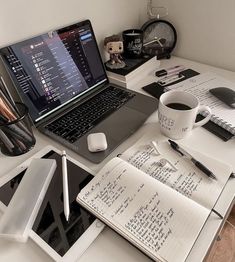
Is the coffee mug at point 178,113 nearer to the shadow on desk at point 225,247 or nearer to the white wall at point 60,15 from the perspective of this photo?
the white wall at point 60,15

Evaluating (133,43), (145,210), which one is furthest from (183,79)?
(145,210)

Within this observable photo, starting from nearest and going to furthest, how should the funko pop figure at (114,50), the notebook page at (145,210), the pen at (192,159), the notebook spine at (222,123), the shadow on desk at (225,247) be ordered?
the notebook page at (145,210) < the pen at (192,159) < the notebook spine at (222,123) < the funko pop figure at (114,50) < the shadow on desk at (225,247)

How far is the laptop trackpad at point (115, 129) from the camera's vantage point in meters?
0.61

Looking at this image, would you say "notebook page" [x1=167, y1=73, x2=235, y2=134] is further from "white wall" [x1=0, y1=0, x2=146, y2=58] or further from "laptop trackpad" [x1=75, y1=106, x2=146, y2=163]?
"white wall" [x1=0, y1=0, x2=146, y2=58]

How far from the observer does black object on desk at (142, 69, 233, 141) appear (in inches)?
25.5

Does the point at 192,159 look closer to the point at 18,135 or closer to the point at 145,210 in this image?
the point at 145,210

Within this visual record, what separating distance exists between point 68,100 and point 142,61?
1.08 ft

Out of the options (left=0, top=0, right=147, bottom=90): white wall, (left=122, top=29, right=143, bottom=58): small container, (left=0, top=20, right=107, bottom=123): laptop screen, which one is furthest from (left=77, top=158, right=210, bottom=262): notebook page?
(left=122, top=29, right=143, bottom=58): small container

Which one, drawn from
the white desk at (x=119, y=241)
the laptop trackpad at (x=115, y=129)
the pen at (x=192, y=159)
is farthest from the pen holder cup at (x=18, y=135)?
the pen at (x=192, y=159)

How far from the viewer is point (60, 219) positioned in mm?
479

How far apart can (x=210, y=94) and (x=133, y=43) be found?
1.09ft

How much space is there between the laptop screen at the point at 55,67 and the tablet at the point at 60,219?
0.69 ft

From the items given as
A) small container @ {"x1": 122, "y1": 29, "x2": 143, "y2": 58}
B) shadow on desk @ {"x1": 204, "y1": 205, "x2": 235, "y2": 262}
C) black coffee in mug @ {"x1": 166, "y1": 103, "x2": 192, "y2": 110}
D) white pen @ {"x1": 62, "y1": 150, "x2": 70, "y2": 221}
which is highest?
small container @ {"x1": 122, "y1": 29, "x2": 143, "y2": 58}

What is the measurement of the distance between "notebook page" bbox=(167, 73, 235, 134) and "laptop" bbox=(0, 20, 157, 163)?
0.47 ft
